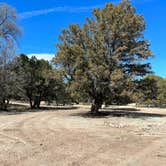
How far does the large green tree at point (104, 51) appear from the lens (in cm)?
2356

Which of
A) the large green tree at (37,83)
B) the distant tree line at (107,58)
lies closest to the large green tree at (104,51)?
the distant tree line at (107,58)

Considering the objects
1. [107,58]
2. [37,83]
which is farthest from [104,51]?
[37,83]

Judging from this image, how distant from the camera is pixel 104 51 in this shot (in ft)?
79.8

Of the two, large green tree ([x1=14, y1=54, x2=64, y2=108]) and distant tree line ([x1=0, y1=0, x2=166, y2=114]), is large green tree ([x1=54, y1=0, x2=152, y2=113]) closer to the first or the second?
distant tree line ([x1=0, y1=0, x2=166, y2=114])

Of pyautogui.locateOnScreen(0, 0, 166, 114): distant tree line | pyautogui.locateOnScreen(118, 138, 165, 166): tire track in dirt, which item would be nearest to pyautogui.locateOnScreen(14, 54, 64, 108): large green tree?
pyautogui.locateOnScreen(0, 0, 166, 114): distant tree line

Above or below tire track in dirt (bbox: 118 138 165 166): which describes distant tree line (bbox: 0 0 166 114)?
above

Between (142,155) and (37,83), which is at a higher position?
(37,83)

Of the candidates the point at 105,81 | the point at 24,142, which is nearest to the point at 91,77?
the point at 105,81

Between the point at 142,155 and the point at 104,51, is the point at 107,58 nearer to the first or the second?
the point at 104,51

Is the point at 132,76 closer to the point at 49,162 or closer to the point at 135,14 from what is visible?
the point at 135,14

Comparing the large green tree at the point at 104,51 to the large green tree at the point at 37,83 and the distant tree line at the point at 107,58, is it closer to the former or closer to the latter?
the distant tree line at the point at 107,58

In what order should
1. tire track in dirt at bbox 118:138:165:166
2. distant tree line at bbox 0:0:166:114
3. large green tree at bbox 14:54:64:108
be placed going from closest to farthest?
tire track in dirt at bbox 118:138:165:166
distant tree line at bbox 0:0:166:114
large green tree at bbox 14:54:64:108

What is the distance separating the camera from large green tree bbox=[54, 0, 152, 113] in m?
23.6

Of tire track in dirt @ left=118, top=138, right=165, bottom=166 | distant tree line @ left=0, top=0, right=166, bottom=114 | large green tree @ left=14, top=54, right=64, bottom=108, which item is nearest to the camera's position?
tire track in dirt @ left=118, top=138, right=165, bottom=166
